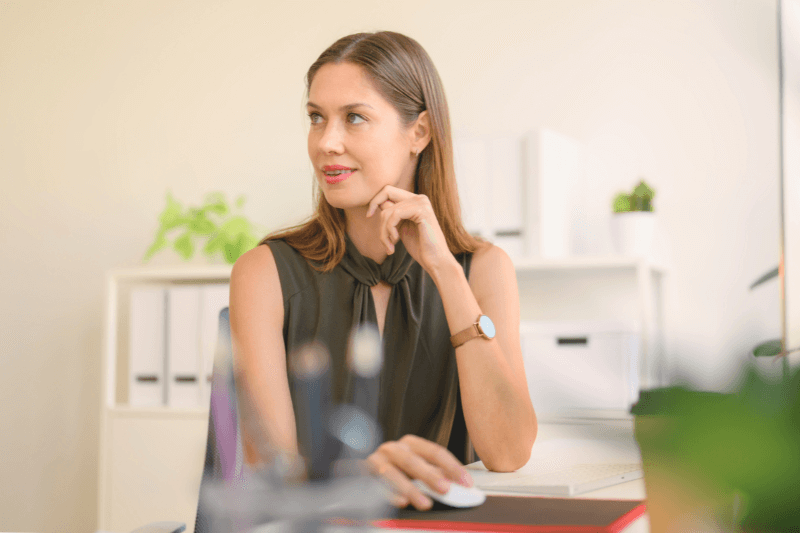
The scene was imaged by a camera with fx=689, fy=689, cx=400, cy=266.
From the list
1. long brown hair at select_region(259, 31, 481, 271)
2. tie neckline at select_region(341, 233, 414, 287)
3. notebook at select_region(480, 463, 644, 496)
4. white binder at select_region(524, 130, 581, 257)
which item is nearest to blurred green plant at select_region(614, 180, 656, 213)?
white binder at select_region(524, 130, 581, 257)

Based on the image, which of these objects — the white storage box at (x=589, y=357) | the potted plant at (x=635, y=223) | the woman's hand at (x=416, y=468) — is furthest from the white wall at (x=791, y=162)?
the potted plant at (x=635, y=223)

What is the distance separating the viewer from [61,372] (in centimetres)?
259

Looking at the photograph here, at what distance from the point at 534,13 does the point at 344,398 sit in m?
1.59

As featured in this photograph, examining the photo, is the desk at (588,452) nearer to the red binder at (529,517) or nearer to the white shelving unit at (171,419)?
the red binder at (529,517)

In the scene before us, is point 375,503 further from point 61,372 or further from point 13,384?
point 13,384

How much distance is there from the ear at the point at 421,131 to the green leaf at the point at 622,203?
865mm

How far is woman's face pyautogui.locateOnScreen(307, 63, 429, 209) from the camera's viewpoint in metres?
1.16

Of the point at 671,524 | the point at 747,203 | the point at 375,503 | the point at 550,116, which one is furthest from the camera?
the point at 550,116

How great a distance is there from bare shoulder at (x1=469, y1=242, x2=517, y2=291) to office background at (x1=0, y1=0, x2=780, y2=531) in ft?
3.26

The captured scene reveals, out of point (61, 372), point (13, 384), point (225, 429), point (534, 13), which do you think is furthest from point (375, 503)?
point (13, 384)

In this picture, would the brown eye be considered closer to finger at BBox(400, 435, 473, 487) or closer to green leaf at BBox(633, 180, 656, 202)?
finger at BBox(400, 435, 473, 487)

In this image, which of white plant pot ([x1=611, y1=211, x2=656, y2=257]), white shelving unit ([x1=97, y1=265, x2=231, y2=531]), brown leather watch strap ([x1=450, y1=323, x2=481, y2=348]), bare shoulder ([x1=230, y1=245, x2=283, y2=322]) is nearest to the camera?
brown leather watch strap ([x1=450, y1=323, x2=481, y2=348])

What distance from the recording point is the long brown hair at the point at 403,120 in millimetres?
1181

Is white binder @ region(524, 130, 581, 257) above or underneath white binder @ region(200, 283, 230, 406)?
above
